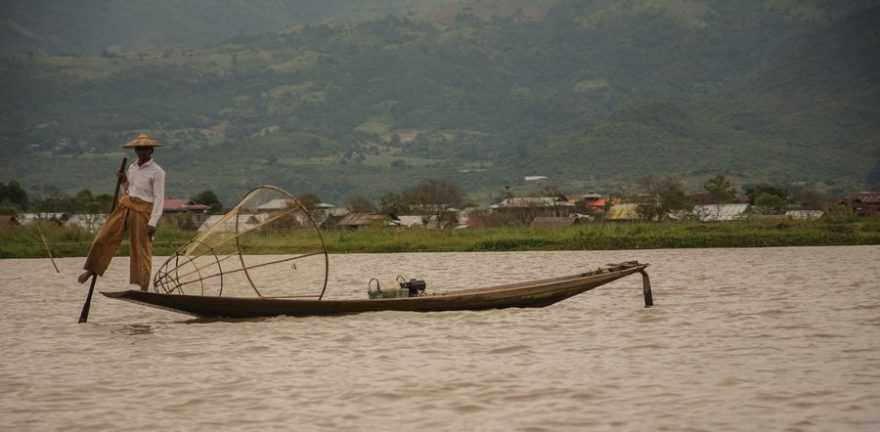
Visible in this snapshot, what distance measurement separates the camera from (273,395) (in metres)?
8.38

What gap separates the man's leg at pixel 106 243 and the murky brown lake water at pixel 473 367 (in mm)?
765

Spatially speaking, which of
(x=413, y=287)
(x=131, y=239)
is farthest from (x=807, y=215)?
(x=131, y=239)

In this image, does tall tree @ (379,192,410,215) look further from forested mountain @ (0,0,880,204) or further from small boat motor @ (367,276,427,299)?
forested mountain @ (0,0,880,204)

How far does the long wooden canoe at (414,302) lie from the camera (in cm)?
1172

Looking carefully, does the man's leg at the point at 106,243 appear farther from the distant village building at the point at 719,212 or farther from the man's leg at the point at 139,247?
the distant village building at the point at 719,212

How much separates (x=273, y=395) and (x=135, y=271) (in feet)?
12.0

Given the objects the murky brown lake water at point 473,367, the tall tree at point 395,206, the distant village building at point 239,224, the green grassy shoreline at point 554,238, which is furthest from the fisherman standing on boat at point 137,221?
the tall tree at point 395,206

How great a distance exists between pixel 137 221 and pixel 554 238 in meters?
18.7

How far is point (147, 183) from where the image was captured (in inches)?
453

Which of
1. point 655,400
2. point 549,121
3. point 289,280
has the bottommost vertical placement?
point 655,400

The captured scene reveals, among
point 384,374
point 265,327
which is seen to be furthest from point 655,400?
point 265,327

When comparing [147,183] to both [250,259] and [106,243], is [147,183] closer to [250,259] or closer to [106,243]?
[106,243]

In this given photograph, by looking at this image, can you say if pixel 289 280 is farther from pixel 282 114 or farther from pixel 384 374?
pixel 282 114

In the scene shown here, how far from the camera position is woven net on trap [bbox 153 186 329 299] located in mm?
12320
